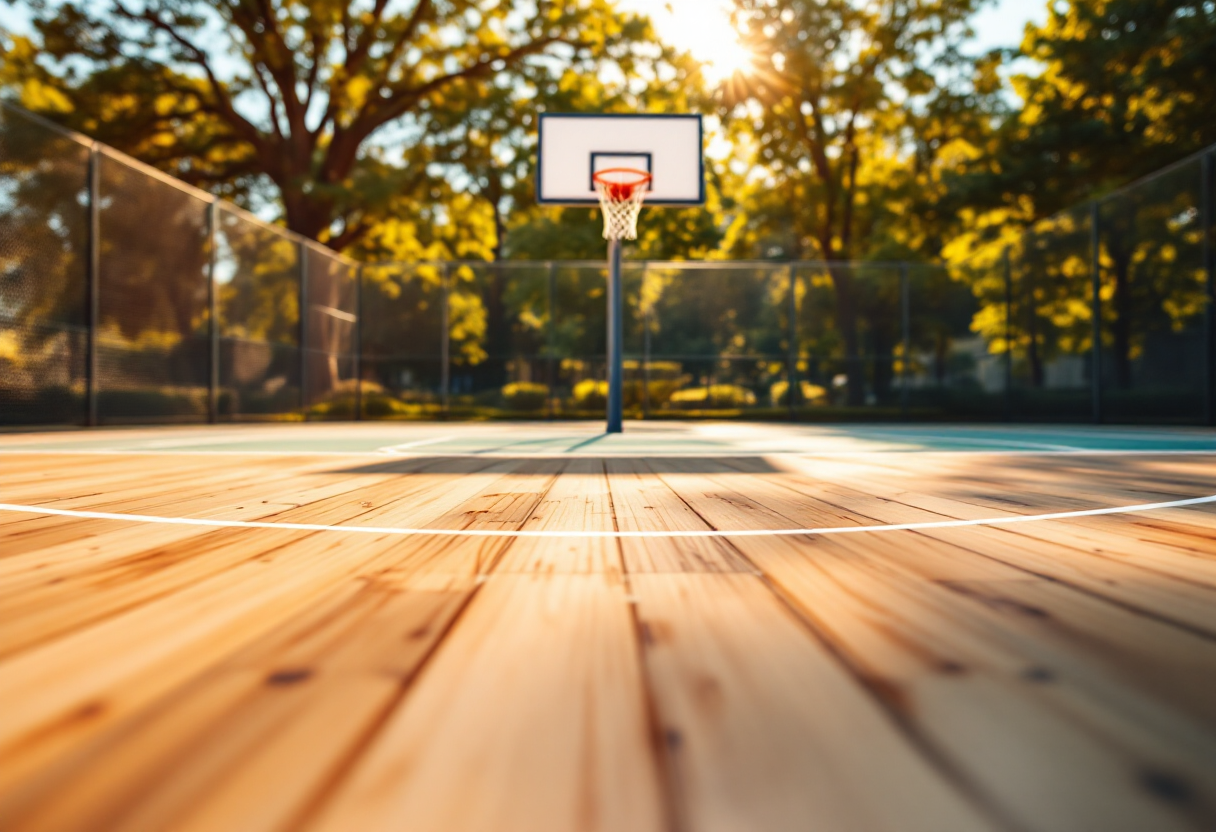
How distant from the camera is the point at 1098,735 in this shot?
0.66 meters

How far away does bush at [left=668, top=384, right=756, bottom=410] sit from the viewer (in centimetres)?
1145

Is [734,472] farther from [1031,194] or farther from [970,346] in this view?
[1031,194]

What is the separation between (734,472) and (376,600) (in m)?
2.41

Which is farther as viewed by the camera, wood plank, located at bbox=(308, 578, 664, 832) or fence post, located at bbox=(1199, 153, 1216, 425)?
fence post, located at bbox=(1199, 153, 1216, 425)

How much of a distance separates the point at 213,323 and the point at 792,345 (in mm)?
8212

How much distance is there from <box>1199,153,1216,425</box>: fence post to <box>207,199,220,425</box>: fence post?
10975 mm

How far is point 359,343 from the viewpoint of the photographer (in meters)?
12.0

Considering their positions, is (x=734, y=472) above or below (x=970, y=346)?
below

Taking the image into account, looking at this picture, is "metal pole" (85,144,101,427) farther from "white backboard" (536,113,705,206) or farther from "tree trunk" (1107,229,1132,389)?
"tree trunk" (1107,229,1132,389)

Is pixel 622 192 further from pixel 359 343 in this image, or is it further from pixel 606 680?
pixel 606 680

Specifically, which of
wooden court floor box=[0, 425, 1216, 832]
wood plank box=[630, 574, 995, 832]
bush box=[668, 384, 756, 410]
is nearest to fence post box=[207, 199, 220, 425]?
bush box=[668, 384, 756, 410]

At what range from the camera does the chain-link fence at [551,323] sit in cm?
671

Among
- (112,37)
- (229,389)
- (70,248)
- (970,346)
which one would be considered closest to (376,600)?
(70,248)

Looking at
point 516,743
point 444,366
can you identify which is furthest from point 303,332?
point 516,743
